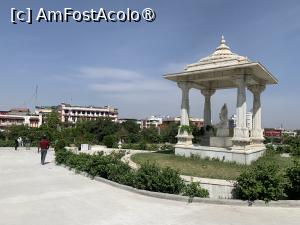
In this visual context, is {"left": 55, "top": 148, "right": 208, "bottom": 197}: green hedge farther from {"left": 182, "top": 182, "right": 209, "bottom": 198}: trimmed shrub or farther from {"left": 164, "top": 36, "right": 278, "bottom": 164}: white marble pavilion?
{"left": 164, "top": 36, "right": 278, "bottom": 164}: white marble pavilion

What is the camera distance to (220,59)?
1700 centimetres

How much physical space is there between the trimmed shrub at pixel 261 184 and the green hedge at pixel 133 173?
A: 1556 millimetres

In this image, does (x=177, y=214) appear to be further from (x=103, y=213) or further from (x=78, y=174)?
(x=78, y=174)

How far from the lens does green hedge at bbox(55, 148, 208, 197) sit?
8.95m

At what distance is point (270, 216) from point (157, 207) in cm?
253

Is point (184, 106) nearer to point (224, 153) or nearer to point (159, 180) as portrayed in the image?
point (224, 153)

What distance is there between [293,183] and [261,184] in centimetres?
89

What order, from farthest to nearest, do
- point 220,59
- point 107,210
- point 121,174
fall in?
point 220,59, point 121,174, point 107,210

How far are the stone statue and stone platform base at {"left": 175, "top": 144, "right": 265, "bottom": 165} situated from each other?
1.96 m

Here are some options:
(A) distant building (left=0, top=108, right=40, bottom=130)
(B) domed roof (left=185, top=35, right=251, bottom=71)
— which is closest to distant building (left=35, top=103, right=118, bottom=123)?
(A) distant building (left=0, top=108, right=40, bottom=130)

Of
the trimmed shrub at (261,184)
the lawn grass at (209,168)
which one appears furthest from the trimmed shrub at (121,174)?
the trimmed shrub at (261,184)

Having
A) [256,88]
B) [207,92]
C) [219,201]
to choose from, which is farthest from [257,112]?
[219,201]

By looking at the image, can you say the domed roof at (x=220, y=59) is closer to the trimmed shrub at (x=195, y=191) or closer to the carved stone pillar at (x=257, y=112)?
the carved stone pillar at (x=257, y=112)

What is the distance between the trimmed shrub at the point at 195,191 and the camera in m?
8.48
